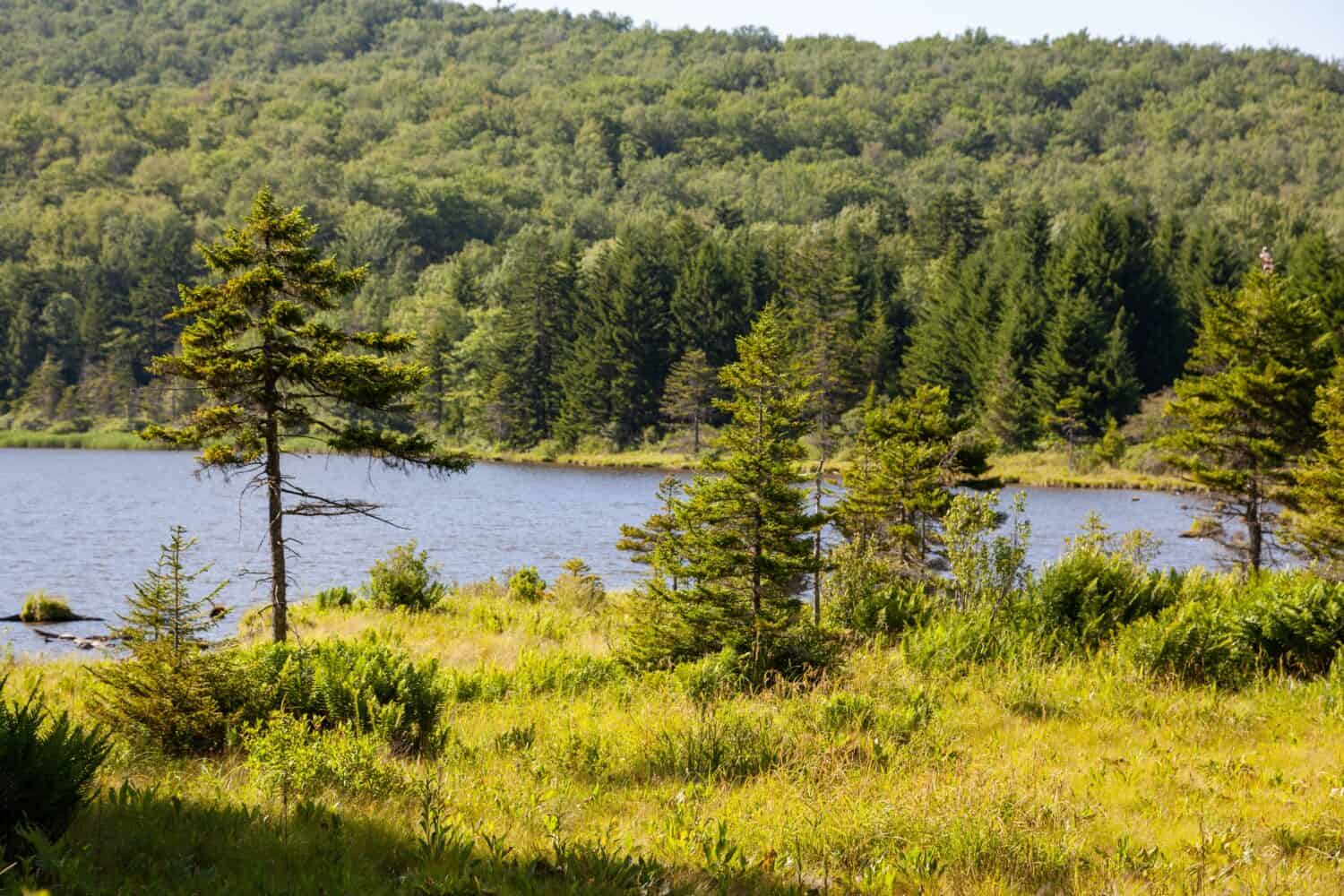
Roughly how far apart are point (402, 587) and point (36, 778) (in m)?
18.4

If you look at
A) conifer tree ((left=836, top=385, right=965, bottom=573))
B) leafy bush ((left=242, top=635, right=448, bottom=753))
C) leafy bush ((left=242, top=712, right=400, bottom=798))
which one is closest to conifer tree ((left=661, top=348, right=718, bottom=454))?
conifer tree ((left=836, top=385, right=965, bottom=573))

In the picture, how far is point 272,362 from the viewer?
14703 millimetres

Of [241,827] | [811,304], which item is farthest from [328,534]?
[811,304]

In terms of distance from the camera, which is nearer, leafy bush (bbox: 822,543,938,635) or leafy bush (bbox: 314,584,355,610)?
leafy bush (bbox: 822,543,938,635)

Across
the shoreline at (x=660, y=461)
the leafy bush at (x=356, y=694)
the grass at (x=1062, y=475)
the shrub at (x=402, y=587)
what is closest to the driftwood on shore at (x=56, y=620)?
the shrub at (x=402, y=587)

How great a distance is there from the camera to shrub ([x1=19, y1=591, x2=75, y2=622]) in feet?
78.1

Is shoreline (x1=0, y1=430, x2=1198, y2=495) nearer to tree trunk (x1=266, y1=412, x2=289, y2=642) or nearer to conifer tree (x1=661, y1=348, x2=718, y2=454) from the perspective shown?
conifer tree (x1=661, y1=348, x2=718, y2=454)

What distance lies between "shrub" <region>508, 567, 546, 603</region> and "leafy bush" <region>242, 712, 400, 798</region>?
1864cm

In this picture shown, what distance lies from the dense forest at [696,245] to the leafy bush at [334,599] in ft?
20.4

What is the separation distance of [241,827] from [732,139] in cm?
20114

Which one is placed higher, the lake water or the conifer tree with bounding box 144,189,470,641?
the conifer tree with bounding box 144,189,470,641

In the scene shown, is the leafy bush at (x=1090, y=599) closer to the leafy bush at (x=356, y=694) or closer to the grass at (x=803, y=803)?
the grass at (x=803, y=803)

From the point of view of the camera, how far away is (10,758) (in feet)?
14.1

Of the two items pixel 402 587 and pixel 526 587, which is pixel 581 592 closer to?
pixel 526 587
